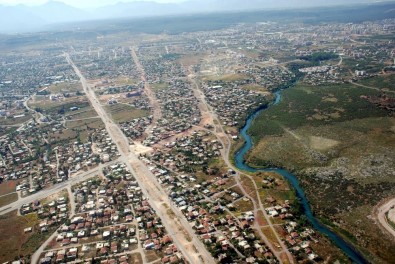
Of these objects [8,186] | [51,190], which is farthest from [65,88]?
[51,190]

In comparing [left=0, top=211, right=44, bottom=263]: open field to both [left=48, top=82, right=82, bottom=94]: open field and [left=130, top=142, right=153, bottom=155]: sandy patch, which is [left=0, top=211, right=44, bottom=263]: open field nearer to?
[left=130, top=142, right=153, bottom=155]: sandy patch

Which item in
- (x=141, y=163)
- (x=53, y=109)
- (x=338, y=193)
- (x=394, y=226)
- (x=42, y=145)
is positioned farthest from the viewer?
(x=53, y=109)

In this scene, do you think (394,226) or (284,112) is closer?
(394,226)

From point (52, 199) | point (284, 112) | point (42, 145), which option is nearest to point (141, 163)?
point (52, 199)

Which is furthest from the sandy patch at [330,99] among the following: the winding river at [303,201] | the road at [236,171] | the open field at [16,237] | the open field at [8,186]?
the open field at [8,186]

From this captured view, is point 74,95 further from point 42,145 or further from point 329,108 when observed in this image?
point 329,108
